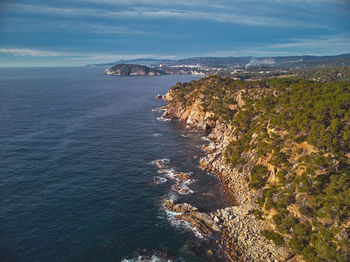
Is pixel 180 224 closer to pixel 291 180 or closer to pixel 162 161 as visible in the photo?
pixel 291 180

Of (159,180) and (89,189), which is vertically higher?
(89,189)

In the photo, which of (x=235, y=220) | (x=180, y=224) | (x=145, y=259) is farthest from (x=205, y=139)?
(x=145, y=259)

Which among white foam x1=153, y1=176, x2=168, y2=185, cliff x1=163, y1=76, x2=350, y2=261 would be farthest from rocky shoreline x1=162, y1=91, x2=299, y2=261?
white foam x1=153, y1=176, x2=168, y2=185

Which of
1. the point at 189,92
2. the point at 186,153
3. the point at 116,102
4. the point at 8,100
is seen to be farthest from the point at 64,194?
the point at 8,100

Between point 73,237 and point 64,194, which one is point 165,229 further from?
point 64,194

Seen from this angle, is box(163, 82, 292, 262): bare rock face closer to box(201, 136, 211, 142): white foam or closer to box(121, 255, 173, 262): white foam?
box(121, 255, 173, 262): white foam
